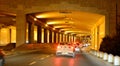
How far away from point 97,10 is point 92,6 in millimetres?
1023

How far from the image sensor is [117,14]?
4912cm

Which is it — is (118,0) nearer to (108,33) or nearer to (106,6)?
(106,6)

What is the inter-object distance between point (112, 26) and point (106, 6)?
3.24m

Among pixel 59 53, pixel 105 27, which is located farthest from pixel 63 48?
pixel 105 27

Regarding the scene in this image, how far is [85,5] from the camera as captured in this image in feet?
164

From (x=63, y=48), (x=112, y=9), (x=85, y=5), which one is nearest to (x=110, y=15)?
(x=112, y=9)

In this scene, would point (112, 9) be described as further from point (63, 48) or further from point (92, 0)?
point (63, 48)

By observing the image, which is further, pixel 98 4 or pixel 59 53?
pixel 98 4

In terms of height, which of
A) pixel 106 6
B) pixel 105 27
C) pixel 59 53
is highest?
pixel 106 6

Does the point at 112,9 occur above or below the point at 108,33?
above

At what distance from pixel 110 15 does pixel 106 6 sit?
5.29 ft

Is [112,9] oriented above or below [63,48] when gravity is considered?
above

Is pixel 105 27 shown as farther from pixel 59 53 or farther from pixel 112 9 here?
pixel 59 53

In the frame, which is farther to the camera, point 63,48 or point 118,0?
point 118,0
